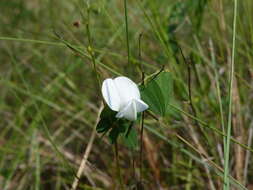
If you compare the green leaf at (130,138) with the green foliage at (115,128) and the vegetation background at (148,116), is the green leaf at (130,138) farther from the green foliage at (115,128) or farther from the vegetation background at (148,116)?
the vegetation background at (148,116)

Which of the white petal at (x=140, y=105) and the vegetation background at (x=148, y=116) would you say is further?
the vegetation background at (x=148, y=116)

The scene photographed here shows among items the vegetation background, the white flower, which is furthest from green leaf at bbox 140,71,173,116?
the vegetation background

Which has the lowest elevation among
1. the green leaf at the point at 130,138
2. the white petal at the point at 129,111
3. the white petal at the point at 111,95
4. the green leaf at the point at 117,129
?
the green leaf at the point at 130,138

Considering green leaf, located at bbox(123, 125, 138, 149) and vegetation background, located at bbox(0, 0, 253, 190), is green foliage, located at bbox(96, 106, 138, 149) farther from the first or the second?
vegetation background, located at bbox(0, 0, 253, 190)

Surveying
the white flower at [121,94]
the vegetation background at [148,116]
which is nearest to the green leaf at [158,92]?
the white flower at [121,94]

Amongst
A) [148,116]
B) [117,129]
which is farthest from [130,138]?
[148,116]

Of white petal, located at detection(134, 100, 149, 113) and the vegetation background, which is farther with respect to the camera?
the vegetation background
